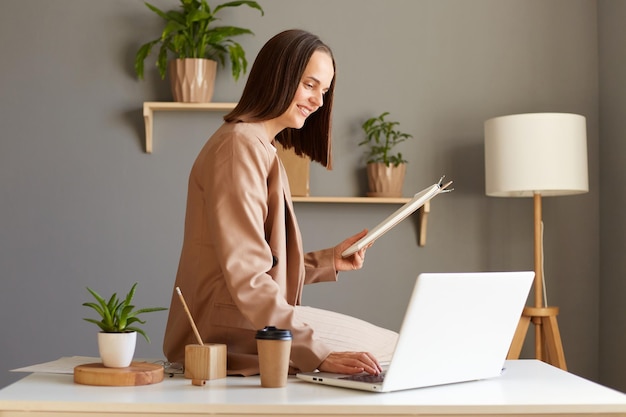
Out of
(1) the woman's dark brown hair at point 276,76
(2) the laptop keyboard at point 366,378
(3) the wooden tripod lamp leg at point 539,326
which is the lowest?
(3) the wooden tripod lamp leg at point 539,326

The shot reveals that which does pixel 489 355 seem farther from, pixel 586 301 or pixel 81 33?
pixel 81 33

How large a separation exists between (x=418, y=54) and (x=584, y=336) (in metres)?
1.49

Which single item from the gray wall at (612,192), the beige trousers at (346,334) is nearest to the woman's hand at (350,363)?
the beige trousers at (346,334)

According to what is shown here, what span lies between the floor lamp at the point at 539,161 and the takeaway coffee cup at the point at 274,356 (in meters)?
2.08

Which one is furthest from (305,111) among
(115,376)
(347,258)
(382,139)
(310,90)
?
(382,139)

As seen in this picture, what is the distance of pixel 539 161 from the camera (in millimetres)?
3199

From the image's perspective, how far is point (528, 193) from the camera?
11.3 feet

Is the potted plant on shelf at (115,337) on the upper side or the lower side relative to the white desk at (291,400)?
upper

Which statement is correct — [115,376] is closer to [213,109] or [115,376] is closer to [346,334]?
[346,334]

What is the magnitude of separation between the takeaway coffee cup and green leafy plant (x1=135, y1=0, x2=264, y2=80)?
2.26 metres

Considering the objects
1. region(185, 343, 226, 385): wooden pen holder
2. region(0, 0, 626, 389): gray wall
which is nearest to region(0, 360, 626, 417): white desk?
region(185, 343, 226, 385): wooden pen holder

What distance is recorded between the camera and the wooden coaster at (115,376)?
1.33 m

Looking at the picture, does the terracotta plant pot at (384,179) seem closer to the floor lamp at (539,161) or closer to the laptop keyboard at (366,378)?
the floor lamp at (539,161)

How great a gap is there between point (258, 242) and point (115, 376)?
0.36 metres
